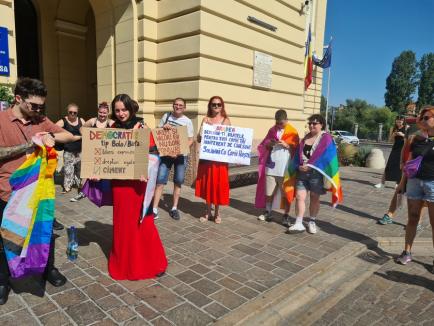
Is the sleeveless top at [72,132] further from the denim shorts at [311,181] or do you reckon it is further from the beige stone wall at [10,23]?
the denim shorts at [311,181]

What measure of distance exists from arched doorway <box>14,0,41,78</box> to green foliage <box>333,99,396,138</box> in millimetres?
63253

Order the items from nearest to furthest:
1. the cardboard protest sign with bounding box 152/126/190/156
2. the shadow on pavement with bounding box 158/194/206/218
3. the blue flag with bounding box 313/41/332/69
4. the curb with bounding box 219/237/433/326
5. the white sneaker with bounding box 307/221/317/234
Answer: the curb with bounding box 219/237/433/326 → the cardboard protest sign with bounding box 152/126/190/156 → the white sneaker with bounding box 307/221/317/234 → the shadow on pavement with bounding box 158/194/206/218 → the blue flag with bounding box 313/41/332/69

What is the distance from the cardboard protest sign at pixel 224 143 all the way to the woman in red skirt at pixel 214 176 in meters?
0.11

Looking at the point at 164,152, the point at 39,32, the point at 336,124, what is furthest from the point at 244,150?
the point at 336,124

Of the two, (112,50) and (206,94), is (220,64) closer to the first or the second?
(206,94)

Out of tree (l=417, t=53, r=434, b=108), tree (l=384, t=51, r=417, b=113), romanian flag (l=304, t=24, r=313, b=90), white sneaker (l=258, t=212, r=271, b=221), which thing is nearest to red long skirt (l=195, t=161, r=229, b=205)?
white sneaker (l=258, t=212, r=271, b=221)

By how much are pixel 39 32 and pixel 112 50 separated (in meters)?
3.45

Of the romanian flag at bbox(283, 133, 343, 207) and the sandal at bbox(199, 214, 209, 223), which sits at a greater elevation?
the romanian flag at bbox(283, 133, 343, 207)

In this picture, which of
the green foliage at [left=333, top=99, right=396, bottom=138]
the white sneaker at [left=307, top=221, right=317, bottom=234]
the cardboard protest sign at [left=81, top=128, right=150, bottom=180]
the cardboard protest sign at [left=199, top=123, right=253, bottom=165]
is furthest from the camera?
the green foliage at [left=333, top=99, right=396, bottom=138]

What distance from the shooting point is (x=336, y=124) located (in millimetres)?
75812

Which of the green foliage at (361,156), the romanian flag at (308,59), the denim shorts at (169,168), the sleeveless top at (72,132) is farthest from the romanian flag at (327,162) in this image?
the romanian flag at (308,59)

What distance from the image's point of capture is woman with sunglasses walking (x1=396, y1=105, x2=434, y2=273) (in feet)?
13.3

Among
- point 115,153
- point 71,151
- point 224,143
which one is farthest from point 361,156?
point 115,153

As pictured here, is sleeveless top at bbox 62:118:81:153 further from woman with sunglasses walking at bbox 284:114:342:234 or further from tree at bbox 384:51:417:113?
tree at bbox 384:51:417:113
